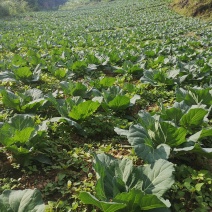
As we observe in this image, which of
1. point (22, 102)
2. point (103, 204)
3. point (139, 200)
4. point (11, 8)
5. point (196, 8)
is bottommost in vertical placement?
point (196, 8)

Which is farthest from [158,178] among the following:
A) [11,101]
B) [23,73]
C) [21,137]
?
[23,73]

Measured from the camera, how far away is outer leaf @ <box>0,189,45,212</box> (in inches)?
74.8

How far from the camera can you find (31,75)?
5.98 meters

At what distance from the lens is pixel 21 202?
1927 millimetres

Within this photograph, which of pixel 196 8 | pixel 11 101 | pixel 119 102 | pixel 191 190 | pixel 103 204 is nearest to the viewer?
pixel 103 204

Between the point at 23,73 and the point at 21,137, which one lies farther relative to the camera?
the point at 23,73

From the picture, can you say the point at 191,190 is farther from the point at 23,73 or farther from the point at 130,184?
the point at 23,73

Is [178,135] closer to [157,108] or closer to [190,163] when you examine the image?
[190,163]

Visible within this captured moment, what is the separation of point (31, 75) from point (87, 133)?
2.89m

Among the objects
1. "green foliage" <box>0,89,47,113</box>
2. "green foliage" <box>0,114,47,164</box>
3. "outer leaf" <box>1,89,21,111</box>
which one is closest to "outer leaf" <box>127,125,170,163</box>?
"green foliage" <box>0,114,47,164</box>

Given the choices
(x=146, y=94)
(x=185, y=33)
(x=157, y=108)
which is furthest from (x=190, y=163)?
(x=185, y=33)

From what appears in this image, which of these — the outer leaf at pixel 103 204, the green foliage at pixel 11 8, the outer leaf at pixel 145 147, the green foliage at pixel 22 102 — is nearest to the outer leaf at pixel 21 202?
the outer leaf at pixel 103 204

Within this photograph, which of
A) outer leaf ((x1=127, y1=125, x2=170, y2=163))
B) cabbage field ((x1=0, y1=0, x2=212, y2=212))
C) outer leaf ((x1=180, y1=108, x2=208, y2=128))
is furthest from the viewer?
outer leaf ((x1=180, y1=108, x2=208, y2=128))

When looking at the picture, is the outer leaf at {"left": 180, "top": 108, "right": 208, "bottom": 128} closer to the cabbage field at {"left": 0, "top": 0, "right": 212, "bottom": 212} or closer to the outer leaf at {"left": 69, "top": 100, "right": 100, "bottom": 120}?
the cabbage field at {"left": 0, "top": 0, "right": 212, "bottom": 212}
